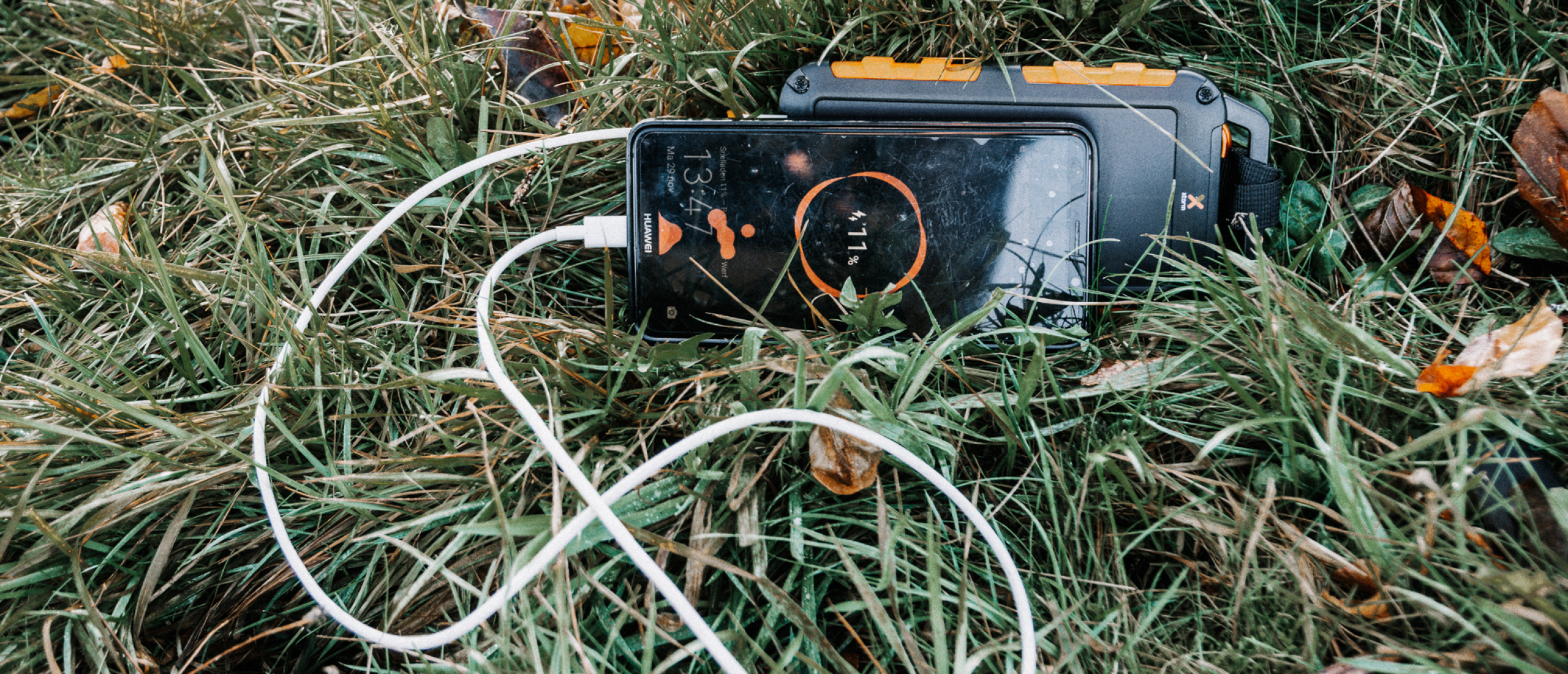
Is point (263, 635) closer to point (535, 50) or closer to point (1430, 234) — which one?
point (535, 50)

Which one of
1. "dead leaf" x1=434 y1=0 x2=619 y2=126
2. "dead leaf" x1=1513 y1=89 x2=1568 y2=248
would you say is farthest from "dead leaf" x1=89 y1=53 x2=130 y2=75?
"dead leaf" x1=1513 y1=89 x2=1568 y2=248

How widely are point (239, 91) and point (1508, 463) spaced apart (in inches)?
59.8

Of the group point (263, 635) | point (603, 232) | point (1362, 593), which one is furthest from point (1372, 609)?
point (263, 635)

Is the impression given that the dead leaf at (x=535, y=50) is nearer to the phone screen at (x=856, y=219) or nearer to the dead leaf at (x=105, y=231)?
the phone screen at (x=856, y=219)

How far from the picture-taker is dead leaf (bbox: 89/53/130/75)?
1.05m

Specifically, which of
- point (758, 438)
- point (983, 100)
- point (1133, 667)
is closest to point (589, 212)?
point (758, 438)

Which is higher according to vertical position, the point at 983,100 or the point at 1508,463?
the point at 983,100

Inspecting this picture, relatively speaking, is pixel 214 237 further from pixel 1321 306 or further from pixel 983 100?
pixel 1321 306

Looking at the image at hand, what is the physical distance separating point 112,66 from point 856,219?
1.13 m

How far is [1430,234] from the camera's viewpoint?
806mm

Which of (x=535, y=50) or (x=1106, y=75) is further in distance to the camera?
(x=535, y=50)

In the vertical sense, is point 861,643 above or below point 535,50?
below

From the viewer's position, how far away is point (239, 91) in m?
1.02

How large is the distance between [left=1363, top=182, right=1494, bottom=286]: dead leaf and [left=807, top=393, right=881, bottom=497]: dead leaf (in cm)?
61
